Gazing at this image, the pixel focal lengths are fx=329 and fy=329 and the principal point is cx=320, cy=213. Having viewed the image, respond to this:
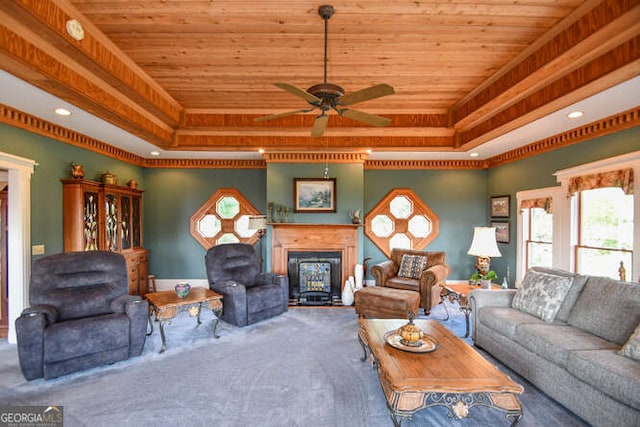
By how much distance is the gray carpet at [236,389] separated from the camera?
2312mm

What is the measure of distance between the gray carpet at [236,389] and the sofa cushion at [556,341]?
36 centimetres

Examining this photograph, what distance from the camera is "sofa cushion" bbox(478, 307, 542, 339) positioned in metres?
2.98

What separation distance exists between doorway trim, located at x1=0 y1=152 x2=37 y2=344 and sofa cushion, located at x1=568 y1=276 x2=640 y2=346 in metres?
5.64

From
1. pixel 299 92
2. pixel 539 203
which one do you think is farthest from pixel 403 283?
pixel 299 92

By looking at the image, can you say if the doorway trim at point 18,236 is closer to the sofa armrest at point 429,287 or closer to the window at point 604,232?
the sofa armrest at point 429,287

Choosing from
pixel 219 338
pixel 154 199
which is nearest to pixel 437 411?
pixel 219 338

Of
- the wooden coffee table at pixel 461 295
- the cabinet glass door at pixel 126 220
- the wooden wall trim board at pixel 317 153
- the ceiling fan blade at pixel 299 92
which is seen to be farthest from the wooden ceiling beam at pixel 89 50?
the wooden coffee table at pixel 461 295

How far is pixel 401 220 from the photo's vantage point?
6.41 meters

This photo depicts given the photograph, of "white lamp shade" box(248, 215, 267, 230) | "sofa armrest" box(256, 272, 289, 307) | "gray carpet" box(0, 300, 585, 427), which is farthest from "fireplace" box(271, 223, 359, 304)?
"gray carpet" box(0, 300, 585, 427)

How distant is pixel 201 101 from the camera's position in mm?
4309

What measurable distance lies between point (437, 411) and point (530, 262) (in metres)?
3.87

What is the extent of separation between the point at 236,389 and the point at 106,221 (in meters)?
3.42

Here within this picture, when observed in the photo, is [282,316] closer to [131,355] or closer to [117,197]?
[131,355]

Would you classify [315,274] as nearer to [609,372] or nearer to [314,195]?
[314,195]
